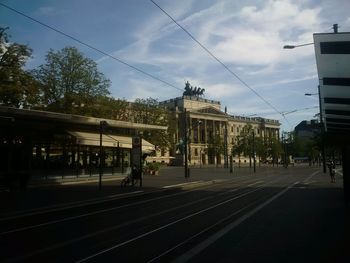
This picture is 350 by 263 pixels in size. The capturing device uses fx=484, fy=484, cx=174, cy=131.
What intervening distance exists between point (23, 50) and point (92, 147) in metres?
12.2

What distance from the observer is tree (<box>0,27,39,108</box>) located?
4200 cm

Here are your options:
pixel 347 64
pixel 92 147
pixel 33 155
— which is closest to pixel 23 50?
pixel 92 147

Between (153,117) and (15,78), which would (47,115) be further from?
(153,117)

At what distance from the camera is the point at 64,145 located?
35594mm

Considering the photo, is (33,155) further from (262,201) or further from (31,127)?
(262,201)

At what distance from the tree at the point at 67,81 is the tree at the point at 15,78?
7154 mm

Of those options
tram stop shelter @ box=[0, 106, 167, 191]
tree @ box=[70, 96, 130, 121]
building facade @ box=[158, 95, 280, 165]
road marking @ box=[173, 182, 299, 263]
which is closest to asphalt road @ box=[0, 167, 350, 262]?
road marking @ box=[173, 182, 299, 263]

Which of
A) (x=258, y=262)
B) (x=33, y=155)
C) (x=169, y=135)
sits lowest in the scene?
(x=258, y=262)

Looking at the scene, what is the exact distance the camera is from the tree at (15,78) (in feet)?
138

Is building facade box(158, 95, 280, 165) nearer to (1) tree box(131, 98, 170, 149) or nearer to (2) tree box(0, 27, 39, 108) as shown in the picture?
(1) tree box(131, 98, 170, 149)

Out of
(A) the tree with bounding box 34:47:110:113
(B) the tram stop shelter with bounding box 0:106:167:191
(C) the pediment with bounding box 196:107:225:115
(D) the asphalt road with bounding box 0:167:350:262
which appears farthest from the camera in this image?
(C) the pediment with bounding box 196:107:225:115

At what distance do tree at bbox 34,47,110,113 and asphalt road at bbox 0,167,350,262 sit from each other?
33.1 meters

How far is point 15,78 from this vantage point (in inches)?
1703

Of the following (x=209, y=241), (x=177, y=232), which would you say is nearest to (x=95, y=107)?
(x=177, y=232)
